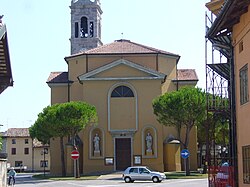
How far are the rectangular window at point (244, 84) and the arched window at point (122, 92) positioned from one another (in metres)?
40.3

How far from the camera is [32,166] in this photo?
10838 cm

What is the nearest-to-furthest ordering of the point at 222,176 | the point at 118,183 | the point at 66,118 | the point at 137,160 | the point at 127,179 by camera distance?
the point at 222,176
the point at 118,183
the point at 127,179
the point at 66,118
the point at 137,160

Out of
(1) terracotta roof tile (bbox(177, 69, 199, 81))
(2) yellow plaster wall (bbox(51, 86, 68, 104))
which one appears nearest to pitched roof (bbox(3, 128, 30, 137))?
(2) yellow plaster wall (bbox(51, 86, 68, 104))

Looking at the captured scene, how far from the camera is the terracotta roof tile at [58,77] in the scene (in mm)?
65037

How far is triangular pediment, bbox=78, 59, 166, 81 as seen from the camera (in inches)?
2367

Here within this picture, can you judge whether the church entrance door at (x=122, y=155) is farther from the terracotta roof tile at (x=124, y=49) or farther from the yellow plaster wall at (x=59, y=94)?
the terracotta roof tile at (x=124, y=49)

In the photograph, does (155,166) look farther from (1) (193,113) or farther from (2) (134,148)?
(1) (193,113)

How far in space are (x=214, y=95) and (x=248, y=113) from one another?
632 cm

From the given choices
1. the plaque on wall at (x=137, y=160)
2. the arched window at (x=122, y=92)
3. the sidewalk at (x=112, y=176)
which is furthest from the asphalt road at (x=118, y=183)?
the arched window at (x=122, y=92)

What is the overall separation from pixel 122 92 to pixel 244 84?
135 feet

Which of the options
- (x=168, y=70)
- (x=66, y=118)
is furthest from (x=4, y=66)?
(x=168, y=70)

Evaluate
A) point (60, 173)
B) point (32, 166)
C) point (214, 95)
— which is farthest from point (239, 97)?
point (32, 166)

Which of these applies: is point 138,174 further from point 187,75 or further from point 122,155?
point 187,75

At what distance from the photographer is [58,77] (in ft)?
217
